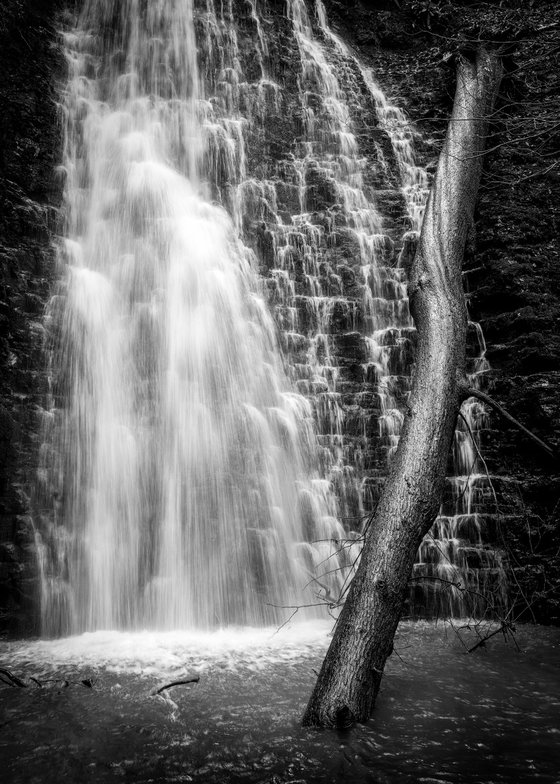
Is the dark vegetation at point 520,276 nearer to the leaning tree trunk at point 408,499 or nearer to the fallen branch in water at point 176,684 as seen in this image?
the leaning tree trunk at point 408,499

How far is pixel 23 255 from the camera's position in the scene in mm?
7141

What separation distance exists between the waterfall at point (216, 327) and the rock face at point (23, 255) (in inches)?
8.8

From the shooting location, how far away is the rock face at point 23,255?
5605 mm

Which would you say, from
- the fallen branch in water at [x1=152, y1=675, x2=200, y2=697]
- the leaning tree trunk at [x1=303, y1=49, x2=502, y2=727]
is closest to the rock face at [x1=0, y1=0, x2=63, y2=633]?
the fallen branch in water at [x1=152, y1=675, x2=200, y2=697]

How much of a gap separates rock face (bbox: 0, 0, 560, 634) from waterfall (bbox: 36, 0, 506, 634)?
0.07 m

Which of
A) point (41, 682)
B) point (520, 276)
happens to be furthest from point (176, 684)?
point (520, 276)

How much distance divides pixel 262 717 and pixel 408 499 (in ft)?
5.59

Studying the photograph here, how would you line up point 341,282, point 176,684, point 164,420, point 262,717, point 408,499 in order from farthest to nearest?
point 341,282
point 164,420
point 176,684
point 408,499
point 262,717

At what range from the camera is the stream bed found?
2787 mm

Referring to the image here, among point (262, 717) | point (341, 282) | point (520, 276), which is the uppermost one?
point (341, 282)

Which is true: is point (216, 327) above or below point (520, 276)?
below

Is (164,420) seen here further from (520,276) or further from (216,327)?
(520,276)

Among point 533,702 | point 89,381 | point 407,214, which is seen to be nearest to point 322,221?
point 407,214

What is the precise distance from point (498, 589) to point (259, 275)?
559 cm
